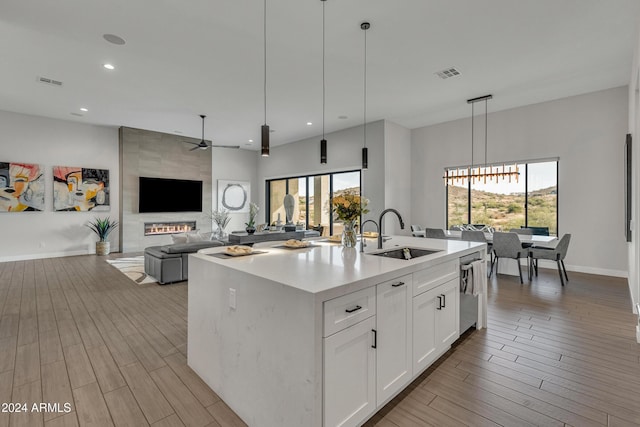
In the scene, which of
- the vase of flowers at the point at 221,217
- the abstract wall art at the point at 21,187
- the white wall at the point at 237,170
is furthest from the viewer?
the white wall at the point at 237,170

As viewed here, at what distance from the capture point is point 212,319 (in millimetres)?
2148

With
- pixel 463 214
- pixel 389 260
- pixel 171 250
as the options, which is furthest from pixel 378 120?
pixel 389 260

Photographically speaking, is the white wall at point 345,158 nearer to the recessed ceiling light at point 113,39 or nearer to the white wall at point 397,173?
the white wall at point 397,173

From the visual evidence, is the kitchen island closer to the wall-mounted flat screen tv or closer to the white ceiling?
the white ceiling

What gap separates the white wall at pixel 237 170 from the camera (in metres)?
10.4

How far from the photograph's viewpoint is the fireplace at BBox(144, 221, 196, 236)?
8.73 metres

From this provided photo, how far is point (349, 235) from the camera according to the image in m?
2.92

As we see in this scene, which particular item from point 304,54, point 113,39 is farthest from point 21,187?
point 304,54

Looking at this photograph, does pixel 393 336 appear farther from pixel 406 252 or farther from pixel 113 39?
pixel 113 39

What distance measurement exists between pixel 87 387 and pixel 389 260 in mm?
2356

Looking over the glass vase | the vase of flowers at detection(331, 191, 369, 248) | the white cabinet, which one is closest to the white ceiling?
the vase of flowers at detection(331, 191, 369, 248)

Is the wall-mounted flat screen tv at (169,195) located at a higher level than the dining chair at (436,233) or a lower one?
higher

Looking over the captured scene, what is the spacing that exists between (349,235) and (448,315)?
1096mm

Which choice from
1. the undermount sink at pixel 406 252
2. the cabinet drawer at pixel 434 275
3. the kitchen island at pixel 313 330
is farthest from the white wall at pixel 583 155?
the kitchen island at pixel 313 330
